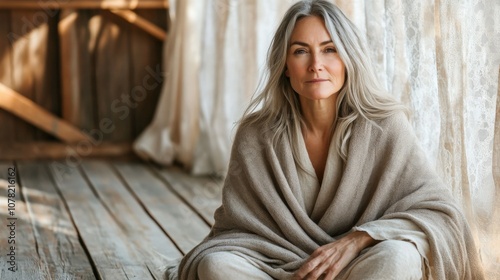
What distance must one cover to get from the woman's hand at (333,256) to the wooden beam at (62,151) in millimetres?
3973

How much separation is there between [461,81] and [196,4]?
3.41m

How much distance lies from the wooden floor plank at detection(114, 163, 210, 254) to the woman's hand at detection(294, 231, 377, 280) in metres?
1.32

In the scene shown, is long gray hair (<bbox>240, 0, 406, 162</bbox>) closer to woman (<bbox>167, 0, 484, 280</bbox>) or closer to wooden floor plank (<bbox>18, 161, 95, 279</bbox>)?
woman (<bbox>167, 0, 484, 280</bbox>)

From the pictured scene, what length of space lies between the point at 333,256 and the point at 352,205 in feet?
0.73

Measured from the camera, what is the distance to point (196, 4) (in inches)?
235

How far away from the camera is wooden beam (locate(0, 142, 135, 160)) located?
20.4 feet

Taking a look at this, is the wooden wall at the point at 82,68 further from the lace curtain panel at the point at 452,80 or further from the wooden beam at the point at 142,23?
the lace curtain panel at the point at 452,80

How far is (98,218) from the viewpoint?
4441 mm

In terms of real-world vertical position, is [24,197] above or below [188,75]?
below

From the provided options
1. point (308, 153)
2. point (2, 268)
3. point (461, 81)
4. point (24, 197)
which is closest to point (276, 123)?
point (308, 153)

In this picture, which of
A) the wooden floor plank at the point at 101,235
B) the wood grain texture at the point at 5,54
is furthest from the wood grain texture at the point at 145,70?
the wooden floor plank at the point at 101,235

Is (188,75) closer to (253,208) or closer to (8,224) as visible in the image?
(8,224)

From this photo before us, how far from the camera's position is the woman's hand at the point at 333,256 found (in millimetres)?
2465

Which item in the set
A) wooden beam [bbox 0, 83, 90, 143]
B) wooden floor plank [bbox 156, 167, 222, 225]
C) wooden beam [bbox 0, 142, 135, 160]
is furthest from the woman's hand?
wooden beam [bbox 0, 83, 90, 143]
